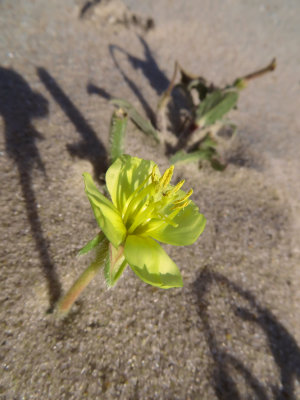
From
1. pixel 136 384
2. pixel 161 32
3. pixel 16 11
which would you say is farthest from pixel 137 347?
pixel 161 32

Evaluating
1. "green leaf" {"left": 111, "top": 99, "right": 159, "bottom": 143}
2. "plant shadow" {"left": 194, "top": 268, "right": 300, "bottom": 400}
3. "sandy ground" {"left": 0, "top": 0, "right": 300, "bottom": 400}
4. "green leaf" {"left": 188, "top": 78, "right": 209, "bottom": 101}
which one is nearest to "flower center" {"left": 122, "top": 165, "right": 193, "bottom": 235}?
"sandy ground" {"left": 0, "top": 0, "right": 300, "bottom": 400}

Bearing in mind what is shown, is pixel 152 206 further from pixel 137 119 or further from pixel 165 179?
pixel 137 119

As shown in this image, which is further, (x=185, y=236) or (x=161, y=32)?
(x=161, y=32)

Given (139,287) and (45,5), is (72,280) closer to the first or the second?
(139,287)

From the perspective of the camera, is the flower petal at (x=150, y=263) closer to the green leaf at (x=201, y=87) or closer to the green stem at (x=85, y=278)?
the green stem at (x=85, y=278)

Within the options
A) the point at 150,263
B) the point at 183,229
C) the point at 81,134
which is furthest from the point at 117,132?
the point at 150,263

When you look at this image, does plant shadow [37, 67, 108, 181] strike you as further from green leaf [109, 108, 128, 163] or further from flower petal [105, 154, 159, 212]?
flower petal [105, 154, 159, 212]

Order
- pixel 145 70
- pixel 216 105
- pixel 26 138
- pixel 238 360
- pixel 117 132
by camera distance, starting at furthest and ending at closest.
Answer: pixel 145 70, pixel 216 105, pixel 26 138, pixel 117 132, pixel 238 360
